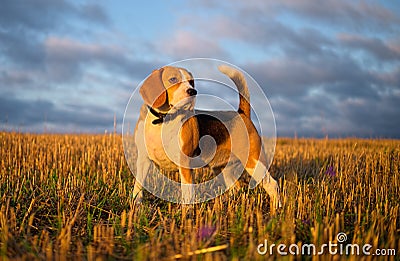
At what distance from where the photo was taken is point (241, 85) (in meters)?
5.93

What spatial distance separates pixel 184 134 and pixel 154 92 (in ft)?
2.35

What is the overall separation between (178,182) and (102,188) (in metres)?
1.75

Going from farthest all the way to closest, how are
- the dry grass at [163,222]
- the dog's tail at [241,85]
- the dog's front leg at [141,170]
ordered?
the dog's tail at [241,85]
the dog's front leg at [141,170]
the dry grass at [163,222]

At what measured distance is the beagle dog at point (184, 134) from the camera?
485cm

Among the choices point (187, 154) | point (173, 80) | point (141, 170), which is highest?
point (173, 80)

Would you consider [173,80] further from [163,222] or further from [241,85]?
[163,222]

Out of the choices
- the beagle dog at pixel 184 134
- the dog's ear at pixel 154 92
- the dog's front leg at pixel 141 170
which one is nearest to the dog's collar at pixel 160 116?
the beagle dog at pixel 184 134

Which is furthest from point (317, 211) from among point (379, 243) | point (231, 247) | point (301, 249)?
point (231, 247)

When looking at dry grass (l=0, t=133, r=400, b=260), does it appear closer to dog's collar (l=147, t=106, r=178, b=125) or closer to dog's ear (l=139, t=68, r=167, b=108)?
dog's collar (l=147, t=106, r=178, b=125)

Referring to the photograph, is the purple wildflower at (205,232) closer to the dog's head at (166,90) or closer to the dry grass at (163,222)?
the dry grass at (163,222)

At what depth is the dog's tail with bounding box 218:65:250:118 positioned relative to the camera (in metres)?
5.60

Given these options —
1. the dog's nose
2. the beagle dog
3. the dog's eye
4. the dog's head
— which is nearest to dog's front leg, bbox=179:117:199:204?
the beagle dog

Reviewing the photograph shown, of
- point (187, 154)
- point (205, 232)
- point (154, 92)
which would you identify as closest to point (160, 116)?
point (154, 92)

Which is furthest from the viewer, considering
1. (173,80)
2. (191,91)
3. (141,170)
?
(141,170)
